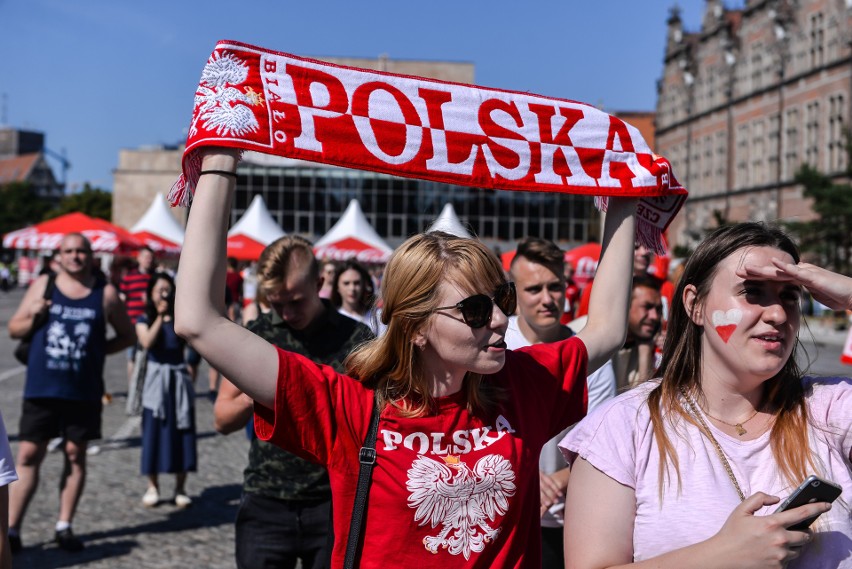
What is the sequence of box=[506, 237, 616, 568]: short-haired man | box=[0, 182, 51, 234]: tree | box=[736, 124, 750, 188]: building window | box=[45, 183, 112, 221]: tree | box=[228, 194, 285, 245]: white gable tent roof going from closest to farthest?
1. box=[506, 237, 616, 568]: short-haired man
2. box=[228, 194, 285, 245]: white gable tent roof
3. box=[736, 124, 750, 188]: building window
4. box=[0, 182, 51, 234]: tree
5. box=[45, 183, 112, 221]: tree

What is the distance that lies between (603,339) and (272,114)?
3.80ft

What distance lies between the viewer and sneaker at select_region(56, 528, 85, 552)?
6.40 metres

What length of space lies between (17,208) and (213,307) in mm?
97490

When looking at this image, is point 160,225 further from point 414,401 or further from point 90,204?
point 90,204

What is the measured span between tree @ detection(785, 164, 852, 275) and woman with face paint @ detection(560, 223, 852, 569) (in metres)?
30.3

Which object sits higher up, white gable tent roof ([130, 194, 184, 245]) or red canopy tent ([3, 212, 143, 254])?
white gable tent roof ([130, 194, 184, 245])

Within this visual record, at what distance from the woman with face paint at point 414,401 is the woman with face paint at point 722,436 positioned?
267 mm

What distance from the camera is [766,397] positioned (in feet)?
8.07

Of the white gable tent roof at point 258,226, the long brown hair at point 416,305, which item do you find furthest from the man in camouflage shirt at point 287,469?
the white gable tent roof at point 258,226

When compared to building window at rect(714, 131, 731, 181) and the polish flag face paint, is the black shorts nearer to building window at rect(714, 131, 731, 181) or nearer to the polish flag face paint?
the polish flag face paint

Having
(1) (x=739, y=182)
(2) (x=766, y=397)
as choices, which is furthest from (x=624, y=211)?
(1) (x=739, y=182)

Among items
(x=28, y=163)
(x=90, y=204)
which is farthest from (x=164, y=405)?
(x=28, y=163)

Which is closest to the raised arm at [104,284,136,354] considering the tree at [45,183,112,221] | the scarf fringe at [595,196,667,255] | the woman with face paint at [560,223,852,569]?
the scarf fringe at [595,196,667,255]

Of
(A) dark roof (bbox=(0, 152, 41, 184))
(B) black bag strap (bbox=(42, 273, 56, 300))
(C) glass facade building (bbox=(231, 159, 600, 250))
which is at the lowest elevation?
(B) black bag strap (bbox=(42, 273, 56, 300))
